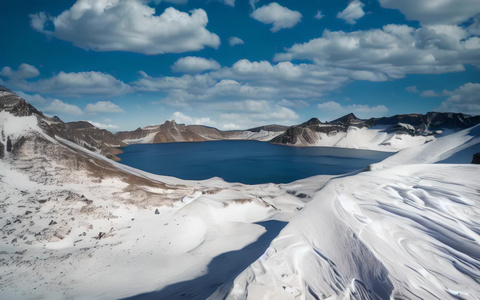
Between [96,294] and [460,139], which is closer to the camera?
[96,294]

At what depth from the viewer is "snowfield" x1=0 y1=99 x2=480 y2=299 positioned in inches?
239

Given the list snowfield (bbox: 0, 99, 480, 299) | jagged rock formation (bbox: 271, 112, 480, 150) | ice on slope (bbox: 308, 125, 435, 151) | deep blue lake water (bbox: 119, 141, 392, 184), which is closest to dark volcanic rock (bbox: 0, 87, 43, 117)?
snowfield (bbox: 0, 99, 480, 299)

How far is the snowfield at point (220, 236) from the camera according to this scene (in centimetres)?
606

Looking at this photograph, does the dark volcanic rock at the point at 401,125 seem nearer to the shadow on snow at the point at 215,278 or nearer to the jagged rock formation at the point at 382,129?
the jagged rock formation at the point at 382,129

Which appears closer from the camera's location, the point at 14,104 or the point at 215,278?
the point at 215,278

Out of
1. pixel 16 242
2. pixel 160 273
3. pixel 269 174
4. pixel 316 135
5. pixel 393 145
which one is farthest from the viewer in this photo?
pixel 316 135

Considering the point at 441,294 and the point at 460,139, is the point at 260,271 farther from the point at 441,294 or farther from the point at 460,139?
the point at 460,139

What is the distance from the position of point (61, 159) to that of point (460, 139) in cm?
4422

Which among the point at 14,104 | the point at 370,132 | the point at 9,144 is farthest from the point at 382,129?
the point at 9,144

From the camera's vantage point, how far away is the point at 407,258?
22.8ft

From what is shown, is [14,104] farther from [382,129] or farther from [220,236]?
[382,129]

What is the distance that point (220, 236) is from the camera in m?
12.1

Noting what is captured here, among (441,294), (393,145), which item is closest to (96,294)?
(441,294)

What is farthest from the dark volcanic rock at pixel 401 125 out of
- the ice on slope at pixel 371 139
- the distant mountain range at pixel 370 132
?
the ice on slope at pixel 371 139
